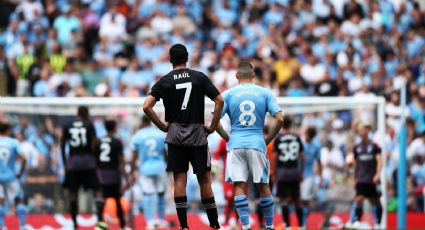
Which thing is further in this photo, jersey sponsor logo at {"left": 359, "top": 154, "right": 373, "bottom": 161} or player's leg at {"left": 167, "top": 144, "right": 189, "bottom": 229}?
jersey sponsor logo at {"left": 359, "top": 154, "right": 373, "bottom": 161}

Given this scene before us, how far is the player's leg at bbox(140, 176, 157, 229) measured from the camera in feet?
85.1

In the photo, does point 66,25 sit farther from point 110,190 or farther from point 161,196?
point 110,190

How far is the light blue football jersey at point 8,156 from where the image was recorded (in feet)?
81.4

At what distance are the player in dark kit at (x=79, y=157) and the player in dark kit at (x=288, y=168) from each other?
3.41m

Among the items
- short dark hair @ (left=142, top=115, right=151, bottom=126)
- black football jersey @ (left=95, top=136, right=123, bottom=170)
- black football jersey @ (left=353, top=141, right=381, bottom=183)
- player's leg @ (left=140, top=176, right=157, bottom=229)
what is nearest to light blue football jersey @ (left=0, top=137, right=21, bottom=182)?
black football jersey @ (left=95, top=136, right=123, bottom=170)

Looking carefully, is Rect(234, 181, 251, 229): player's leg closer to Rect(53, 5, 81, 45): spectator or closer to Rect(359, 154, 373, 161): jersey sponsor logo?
Rect(359, 154, 373, 161): jersey sponsor logo

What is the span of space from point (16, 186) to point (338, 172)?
6.57 metres

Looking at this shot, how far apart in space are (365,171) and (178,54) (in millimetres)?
8940

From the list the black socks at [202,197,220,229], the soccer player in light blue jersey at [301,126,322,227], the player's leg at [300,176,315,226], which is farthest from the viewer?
the player's leg at [300,176,315,226]

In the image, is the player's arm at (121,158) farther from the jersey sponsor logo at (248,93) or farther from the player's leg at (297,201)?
the jersey sponsor logo at (248,93)

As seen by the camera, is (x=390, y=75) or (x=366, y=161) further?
(x=390, y=75)

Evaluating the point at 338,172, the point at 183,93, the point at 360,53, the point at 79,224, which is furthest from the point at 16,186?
the point at 360,53

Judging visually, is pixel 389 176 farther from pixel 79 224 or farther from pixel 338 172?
pixel 79 224

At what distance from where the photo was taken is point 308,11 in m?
34.8
